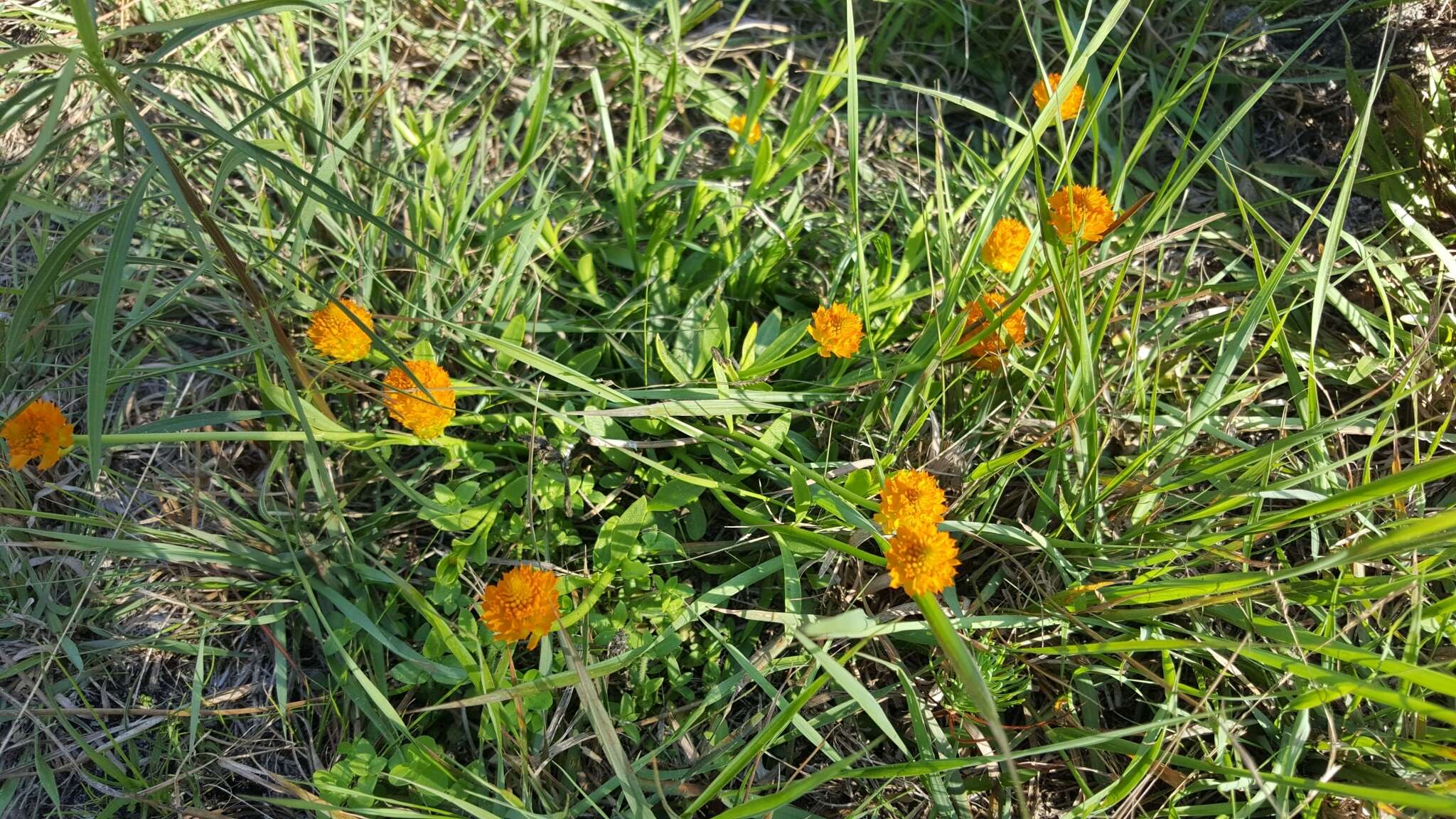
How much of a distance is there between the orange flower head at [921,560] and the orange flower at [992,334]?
46 cm

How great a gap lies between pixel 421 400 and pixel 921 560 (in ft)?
2.71

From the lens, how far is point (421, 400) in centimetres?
138

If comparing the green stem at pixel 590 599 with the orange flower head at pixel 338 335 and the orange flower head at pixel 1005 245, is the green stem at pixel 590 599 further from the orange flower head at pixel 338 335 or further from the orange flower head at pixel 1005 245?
the orange flower head at pixel 1005 245

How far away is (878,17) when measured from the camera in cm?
236

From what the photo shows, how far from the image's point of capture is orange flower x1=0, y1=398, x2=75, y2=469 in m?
1.35

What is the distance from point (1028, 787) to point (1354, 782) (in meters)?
0.52

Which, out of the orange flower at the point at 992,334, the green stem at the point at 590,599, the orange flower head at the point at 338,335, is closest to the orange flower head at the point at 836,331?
the orange flower at the point at 992,334

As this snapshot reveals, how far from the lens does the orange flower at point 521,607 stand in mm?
1285

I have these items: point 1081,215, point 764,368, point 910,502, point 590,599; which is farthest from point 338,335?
point 1081,215

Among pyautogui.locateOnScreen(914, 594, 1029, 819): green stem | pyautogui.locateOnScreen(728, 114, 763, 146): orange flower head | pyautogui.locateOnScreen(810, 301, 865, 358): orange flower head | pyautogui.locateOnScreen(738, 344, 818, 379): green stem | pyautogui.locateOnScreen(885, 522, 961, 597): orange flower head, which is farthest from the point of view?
pyautogui.locateOnScreen(728, 114, 763, 146): orange flower head

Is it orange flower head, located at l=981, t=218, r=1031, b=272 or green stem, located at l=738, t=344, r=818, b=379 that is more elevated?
orange flower head, located at l=981, t=218, r=1031, b=272

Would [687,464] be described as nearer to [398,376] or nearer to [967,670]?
[398,376]

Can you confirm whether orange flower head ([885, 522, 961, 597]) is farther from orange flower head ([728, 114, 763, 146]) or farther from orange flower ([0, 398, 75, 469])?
orange flower ([0, 398, 75, 469])

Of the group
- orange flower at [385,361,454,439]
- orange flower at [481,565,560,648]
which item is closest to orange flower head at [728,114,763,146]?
orange flower at [385,361,454,439]
